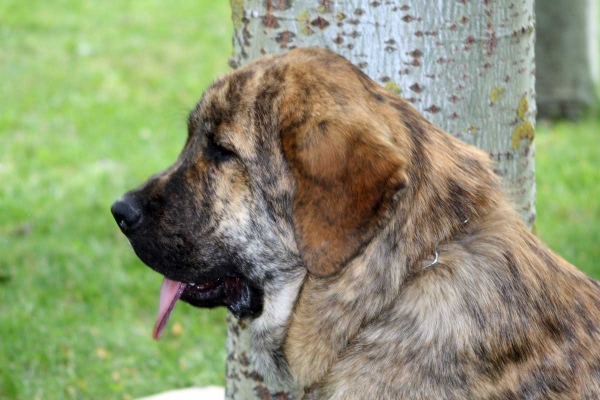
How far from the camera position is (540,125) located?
35.8 feet

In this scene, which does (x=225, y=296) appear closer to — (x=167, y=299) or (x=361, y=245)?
(x=167, y=299)

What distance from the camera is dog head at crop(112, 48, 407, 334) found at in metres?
3.00

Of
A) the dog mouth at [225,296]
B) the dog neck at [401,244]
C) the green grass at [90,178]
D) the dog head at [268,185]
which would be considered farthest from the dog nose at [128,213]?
the green grass at [90,178]

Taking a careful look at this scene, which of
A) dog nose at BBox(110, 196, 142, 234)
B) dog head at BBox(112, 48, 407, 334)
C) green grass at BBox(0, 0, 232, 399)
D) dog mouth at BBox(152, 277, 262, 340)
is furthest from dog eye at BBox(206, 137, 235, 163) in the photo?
green grass at BBox(0, 0, 232, 399)

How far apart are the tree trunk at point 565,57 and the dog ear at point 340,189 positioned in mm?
8319

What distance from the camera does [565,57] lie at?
10.8 m

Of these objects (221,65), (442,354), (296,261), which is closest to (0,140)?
(221,65)

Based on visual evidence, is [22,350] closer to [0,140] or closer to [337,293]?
[337,293]

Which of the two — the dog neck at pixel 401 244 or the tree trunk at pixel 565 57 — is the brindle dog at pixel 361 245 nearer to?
the dog neck at pixel 401 244

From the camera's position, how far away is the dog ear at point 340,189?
2.96 metres

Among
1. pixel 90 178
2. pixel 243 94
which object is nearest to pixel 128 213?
pixel 243 94

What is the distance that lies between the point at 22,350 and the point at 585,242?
4.66 metres

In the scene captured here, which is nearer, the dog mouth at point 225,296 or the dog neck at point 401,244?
the dog neck at point 401,244

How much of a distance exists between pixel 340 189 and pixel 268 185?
42 cm
